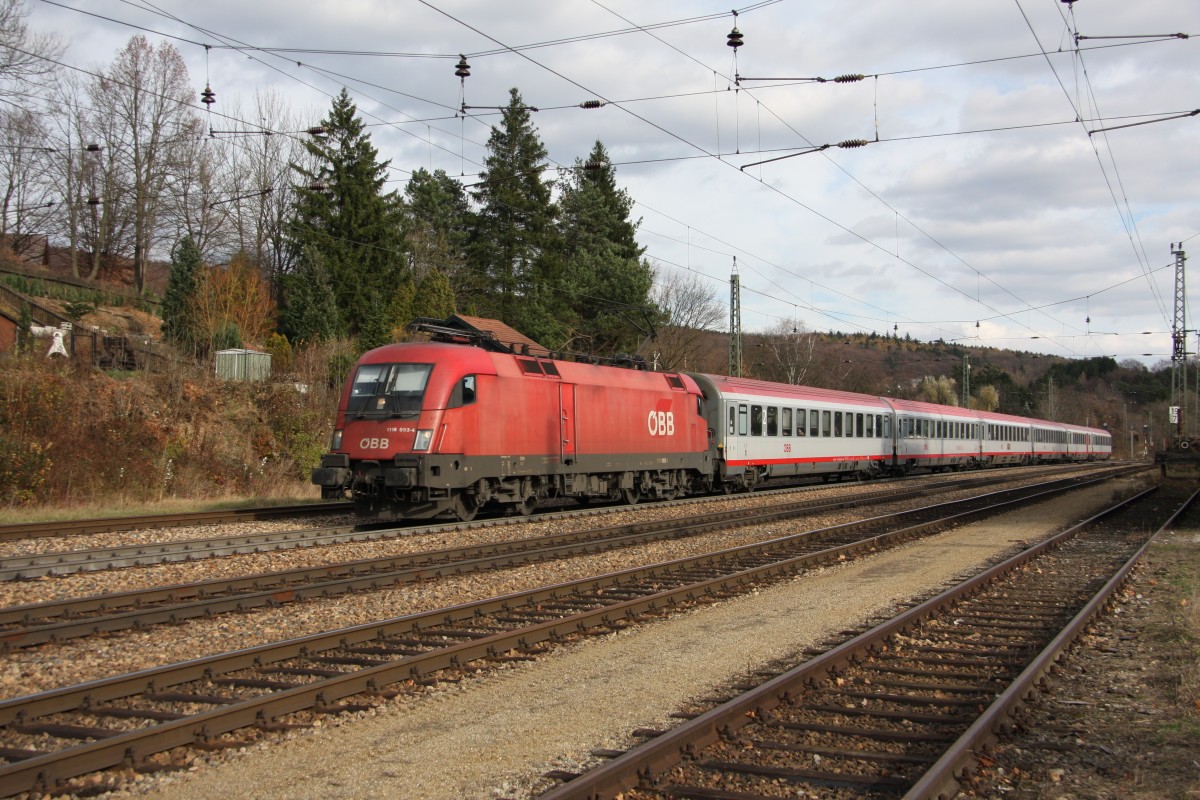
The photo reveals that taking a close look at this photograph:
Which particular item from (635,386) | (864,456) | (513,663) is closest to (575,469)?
(635,386)

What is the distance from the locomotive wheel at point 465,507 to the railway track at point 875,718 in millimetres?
9582

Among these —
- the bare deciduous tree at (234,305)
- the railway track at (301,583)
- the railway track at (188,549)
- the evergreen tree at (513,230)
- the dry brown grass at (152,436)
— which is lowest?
the railway track at (301,583)

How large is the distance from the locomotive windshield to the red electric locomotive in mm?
18

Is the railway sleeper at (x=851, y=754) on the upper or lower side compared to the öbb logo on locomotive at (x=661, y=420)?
lower

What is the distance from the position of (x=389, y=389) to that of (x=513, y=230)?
3495cm

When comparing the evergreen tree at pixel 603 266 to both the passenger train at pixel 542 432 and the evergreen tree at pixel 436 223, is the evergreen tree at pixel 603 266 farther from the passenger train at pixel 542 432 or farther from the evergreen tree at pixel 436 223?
the passenger train at pixel 542 432

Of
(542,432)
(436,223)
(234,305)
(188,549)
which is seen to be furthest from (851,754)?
(436,223)

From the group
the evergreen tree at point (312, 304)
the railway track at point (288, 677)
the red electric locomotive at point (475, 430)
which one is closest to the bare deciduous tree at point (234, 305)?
the evergreen tree at point (312, 304)

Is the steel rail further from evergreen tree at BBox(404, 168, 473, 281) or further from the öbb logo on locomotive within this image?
evergreen tree at BBox(404, 168, 473, 281)

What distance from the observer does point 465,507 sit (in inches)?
704

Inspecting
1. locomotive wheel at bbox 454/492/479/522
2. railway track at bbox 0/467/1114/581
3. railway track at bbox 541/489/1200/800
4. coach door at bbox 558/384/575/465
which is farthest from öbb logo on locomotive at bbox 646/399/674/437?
railway track at bbox 541/489/1200/800

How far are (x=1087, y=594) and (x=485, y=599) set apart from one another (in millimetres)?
7457

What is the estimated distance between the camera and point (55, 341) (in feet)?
94.6

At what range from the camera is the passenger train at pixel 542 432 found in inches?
632
